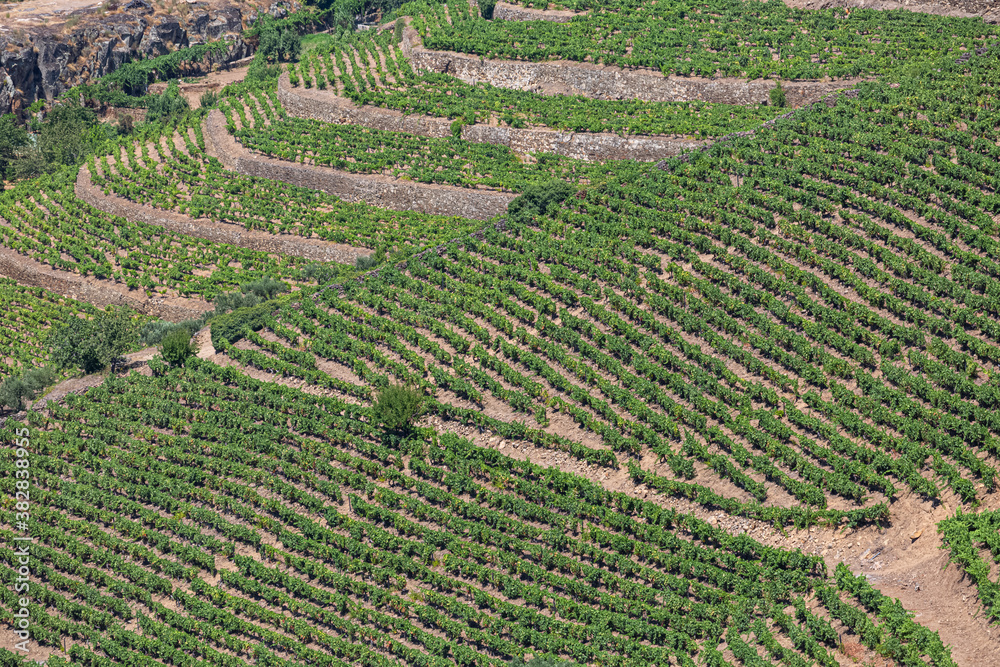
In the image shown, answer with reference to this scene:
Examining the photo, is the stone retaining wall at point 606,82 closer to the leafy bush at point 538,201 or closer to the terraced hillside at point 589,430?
the terraced hillside at point 589,430

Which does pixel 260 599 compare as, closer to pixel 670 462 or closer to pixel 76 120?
pixel 670 462

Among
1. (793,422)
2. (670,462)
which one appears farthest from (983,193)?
(670,462)

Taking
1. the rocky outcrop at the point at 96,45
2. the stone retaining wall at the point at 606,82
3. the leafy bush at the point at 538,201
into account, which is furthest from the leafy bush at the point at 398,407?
the rocky outcrop at the point at 96,45

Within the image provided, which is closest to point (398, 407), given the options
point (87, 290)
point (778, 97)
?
point (87, 290)

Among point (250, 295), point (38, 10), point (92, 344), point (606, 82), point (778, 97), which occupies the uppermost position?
point (38, 10)
